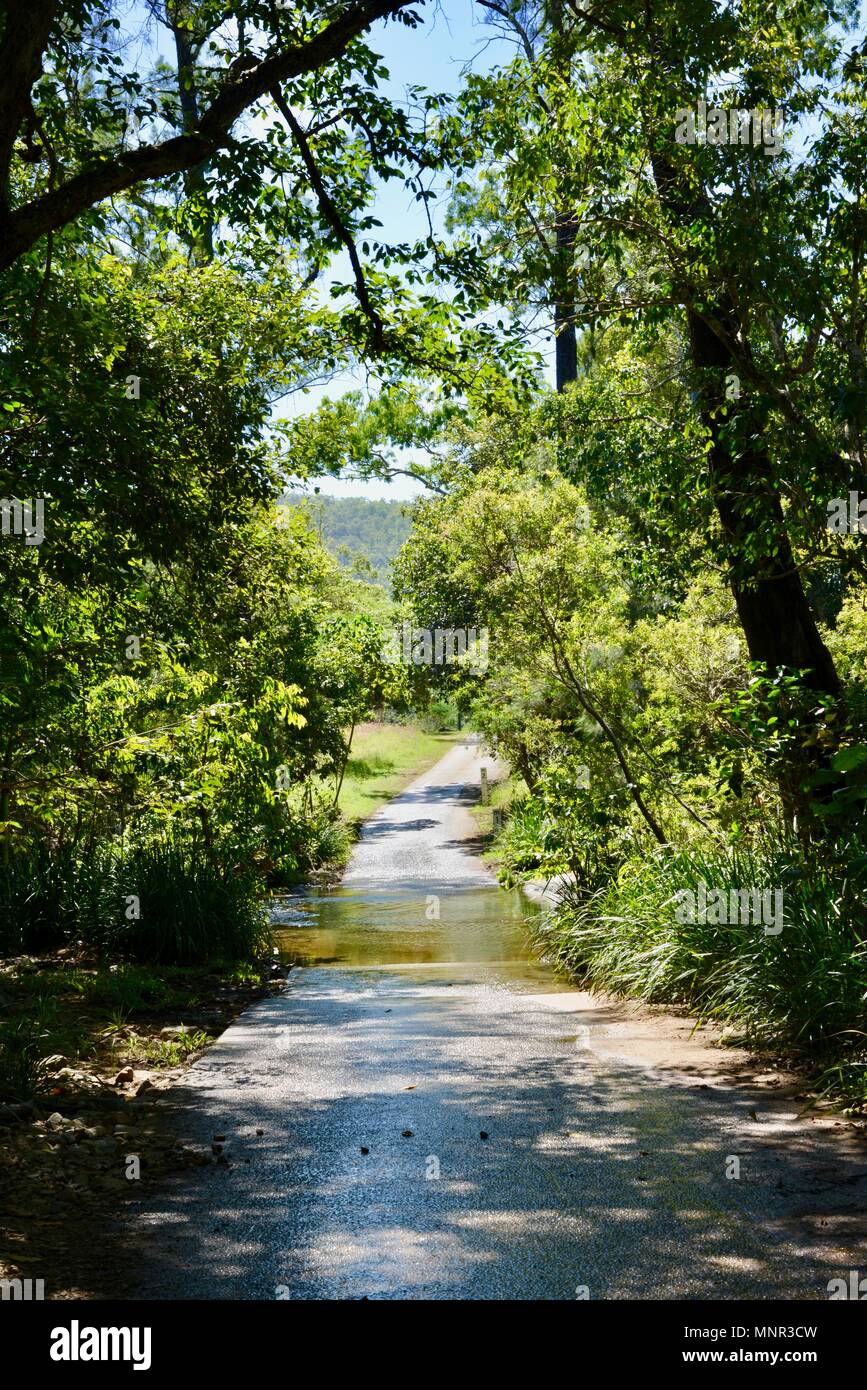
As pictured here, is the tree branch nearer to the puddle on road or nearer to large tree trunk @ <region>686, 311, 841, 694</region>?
large tree trunk @ <region>686, 311, 841, 694</region>

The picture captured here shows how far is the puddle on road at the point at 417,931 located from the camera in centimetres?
1188

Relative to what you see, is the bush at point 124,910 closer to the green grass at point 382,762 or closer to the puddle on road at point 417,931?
the puddle on road at point 417,931

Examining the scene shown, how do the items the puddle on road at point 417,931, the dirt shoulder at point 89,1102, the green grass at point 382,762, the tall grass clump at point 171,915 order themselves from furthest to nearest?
the green grass at point 382,762, the puddle on road at point 417,931, the tall grass clump at point 171,915, the dirt shoulder at point 89,1102

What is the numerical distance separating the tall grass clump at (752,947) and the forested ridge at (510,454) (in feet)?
0.11

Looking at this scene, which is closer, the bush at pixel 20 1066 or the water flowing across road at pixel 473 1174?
the water flowing across road at pixel 473 1174

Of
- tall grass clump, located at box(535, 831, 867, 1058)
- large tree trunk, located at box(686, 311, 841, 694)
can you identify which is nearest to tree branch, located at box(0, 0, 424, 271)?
large tree trunk, located at box(686, 311, 841, 694)

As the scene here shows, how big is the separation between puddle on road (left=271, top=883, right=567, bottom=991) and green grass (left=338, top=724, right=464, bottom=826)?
30.9ft

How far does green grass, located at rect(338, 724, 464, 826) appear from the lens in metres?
32.2

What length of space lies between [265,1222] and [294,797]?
1877cm

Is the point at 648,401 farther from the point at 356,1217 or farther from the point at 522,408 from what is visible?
the point at 356,1217

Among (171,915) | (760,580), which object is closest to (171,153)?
(760,580)

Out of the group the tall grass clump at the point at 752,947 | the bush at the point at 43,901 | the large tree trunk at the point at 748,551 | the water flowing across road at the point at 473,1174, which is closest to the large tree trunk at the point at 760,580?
the large tree trunk at the point at 748,551

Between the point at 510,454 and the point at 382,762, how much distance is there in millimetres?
31089
